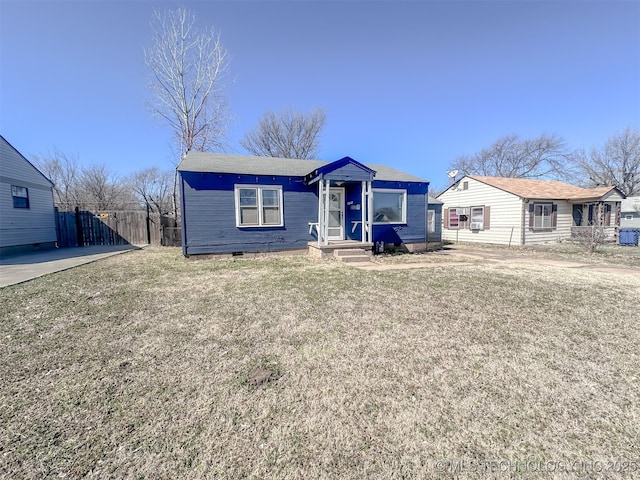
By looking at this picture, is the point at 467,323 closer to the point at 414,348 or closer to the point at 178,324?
the point at 414,348

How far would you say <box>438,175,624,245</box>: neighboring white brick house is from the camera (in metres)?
13.9

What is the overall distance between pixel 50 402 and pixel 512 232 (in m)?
17.3

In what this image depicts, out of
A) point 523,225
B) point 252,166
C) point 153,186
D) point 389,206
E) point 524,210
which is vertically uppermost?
point 153,186

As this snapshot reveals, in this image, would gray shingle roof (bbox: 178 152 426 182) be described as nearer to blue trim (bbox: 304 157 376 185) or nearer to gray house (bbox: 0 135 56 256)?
blue trim (bbox: 304 157 376 185)

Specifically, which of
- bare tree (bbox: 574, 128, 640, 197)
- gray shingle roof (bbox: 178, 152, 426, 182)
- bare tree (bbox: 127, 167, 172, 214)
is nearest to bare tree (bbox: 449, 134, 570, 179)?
bare tree (bbox: 574, 128, 640, 197)

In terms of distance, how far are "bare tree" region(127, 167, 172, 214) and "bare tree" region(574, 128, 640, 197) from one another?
1753 inches

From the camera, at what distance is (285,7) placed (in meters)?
8.94

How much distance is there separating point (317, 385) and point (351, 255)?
637 cm

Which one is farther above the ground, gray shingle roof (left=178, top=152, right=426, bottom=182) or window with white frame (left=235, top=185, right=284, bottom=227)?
gray shingle roof (left=178, top=152, right=426, bottom=182)

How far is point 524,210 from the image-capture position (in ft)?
44.7

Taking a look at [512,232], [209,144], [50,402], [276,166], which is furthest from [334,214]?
[209,144]

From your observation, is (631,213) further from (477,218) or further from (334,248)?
(334,248)

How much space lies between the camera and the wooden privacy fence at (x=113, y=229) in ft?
43.2

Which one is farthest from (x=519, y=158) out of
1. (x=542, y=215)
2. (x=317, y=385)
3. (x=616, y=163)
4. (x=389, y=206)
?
(x=317, y=385)
